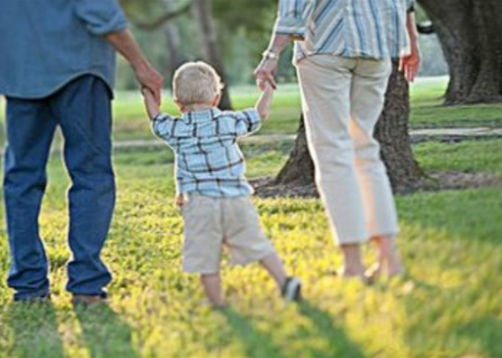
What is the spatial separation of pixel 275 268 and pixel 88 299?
1.51 metres

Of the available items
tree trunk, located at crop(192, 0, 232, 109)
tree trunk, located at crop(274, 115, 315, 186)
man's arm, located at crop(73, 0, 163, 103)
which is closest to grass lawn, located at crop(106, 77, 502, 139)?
tree trunk, located at crop(274, 115, 315, 186)

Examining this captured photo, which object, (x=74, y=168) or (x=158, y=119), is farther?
(x=74, y=168)

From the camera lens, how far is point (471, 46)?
656cm

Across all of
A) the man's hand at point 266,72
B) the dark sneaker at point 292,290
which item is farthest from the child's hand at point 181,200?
the dark sneaker at point 292,290

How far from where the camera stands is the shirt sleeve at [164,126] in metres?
5.43

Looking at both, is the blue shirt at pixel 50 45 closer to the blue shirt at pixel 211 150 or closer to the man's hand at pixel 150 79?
the man's hand at pixel 150 79

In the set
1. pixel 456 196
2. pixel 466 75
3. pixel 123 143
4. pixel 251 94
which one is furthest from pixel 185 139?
pixel 123 143

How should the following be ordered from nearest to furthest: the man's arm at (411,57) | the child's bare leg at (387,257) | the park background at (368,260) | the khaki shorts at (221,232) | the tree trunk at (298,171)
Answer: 1. the park background at (368,260)
2. the child's bare leg at (387,257)
3. the khaki shorts at (221,232)
4. the man's arm at (411,57)
5. the tree trunk at (298,171)

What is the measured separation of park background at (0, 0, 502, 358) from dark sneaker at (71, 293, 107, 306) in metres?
0.07

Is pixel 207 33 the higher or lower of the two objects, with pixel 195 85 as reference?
lower

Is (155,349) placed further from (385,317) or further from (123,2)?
(123,2)

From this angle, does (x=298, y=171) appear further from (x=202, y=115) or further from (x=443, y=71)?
(x=202, y=115)

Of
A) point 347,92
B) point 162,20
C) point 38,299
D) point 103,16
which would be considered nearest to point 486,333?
point 347,92

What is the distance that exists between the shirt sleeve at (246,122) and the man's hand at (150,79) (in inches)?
19.0
